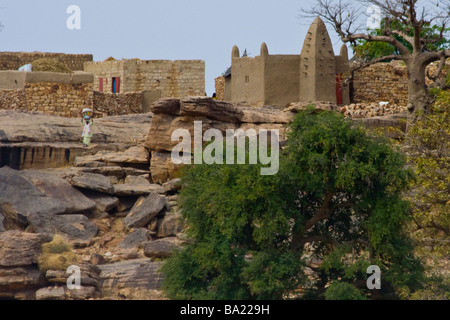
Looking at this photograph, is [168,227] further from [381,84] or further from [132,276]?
[381,84]

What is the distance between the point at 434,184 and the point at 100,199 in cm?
1020

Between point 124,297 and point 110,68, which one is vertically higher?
point 110,68

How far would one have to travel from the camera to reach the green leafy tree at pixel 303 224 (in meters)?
19.5

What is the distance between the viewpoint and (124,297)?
22.0 m

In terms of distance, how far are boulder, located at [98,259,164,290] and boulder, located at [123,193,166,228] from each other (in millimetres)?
2883

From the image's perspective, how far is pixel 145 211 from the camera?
85.9 ft

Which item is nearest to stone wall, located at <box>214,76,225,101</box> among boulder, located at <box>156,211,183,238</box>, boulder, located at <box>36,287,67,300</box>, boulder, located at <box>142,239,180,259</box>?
boulder, located at <box>156,211,183,238</box>

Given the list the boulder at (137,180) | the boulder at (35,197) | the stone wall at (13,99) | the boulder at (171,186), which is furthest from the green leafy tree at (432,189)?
the stone wall at (13,99)

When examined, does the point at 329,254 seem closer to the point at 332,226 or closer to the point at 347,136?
the point at 332,226

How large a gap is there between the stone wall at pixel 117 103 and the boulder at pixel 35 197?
10.3 metres

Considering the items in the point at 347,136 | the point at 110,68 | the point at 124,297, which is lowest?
the point at 124,297

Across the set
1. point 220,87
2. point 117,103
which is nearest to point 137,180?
point 117,103

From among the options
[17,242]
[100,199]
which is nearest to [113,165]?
[100,199]

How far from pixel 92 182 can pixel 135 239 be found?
3.33m
